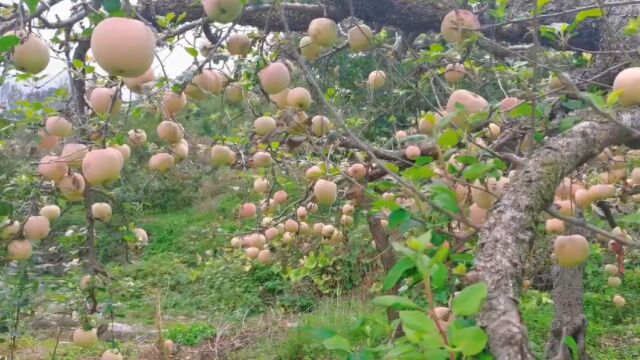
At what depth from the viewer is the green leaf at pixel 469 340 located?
0.65 metres

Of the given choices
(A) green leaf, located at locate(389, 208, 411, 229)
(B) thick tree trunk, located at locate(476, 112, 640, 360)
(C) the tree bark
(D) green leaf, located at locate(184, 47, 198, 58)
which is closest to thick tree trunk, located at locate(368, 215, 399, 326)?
(C) the tree bark

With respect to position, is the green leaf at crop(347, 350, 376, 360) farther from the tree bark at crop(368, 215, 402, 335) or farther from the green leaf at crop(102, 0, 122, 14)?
the tree bark at crop(368, 215, 402, 335)

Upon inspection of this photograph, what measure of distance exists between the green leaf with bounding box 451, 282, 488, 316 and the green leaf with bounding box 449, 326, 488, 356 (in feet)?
0.06

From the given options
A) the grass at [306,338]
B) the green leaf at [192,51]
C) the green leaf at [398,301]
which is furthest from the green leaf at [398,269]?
the grass at [306,338]

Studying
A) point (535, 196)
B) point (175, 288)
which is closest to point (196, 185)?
point (175, 288)

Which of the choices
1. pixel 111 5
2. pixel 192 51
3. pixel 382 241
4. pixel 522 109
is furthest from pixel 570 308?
pixel 111 5

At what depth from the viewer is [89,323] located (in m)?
2.35

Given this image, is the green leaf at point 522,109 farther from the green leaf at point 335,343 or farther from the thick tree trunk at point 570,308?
the thick tree trunk at point 570,308

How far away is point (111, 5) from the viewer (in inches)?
40.7

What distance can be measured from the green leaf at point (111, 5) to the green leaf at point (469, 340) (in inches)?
28.6

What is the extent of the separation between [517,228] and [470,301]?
1.06ft

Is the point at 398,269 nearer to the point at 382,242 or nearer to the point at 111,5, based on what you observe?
the point at 111,5

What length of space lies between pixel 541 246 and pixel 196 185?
24.2ft

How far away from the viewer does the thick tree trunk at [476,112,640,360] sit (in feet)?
2.36
